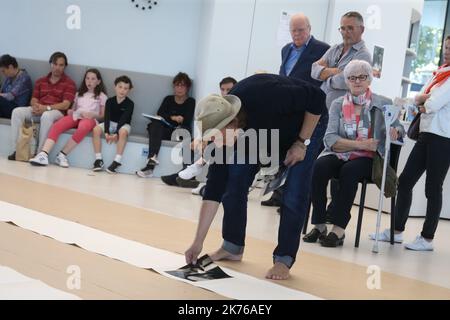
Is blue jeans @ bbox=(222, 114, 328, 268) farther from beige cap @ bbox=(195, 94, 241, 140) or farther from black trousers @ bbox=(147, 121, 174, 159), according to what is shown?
Result: black trousers @ bbox=(147, 121, 174, 159)

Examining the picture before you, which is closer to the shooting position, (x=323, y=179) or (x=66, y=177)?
(x=323, y=179)

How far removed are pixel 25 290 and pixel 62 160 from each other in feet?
13.9

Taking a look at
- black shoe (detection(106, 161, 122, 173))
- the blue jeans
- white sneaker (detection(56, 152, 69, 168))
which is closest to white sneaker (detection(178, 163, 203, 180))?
black shoe (detection(106, 161, 122, 173))

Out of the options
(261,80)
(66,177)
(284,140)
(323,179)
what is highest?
(261,80)

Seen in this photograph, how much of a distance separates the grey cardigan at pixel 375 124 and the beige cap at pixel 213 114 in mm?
1528

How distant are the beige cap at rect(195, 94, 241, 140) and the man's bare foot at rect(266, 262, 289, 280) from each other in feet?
2.09

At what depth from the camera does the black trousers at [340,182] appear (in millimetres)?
3605

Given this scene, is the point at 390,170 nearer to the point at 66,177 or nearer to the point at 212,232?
the point at 212,232

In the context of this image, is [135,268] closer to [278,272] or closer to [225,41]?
[278,272]

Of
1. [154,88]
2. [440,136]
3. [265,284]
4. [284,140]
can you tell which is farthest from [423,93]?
[154,88]

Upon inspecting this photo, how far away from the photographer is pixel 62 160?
6.12m

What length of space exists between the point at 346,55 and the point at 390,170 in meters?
0.82

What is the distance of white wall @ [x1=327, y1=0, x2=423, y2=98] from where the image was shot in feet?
21.9

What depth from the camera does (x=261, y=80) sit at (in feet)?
8.25
